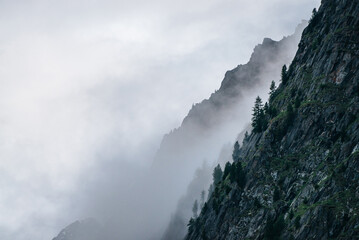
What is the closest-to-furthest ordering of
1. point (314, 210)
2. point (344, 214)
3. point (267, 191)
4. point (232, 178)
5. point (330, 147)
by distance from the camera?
point (344, 214)
point (314, 210)
point (330, 147)
point (267, 191)
point (232, 178)

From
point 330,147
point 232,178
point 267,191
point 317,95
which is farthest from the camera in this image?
point 232,178

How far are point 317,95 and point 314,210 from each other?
38.1 meters

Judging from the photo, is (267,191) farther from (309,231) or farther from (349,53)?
(349,53)

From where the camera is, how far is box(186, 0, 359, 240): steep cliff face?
245 feet

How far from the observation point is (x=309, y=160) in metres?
91.1

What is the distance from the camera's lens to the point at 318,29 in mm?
129750

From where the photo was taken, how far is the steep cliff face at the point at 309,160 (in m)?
74.6

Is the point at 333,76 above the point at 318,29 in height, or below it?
below

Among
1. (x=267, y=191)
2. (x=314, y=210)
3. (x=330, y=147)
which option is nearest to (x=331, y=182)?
(x=314, y=210)

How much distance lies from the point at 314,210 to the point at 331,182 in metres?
7.24

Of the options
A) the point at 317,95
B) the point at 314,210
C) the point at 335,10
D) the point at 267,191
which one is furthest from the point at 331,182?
the point at 335,10

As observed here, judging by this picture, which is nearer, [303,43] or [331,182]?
[331,182]

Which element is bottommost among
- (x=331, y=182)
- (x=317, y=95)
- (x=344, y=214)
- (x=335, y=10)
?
(x=344, y=214)

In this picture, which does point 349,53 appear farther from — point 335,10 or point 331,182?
point 331,182
